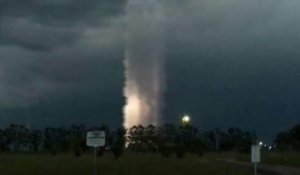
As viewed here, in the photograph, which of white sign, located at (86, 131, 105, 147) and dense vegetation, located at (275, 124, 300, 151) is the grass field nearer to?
white sign, located at (86, 131, 105, 147)

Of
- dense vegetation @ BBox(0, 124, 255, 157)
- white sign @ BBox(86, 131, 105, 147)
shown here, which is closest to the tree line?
dense vegetation @ BBox(0, 124, 255, 157)

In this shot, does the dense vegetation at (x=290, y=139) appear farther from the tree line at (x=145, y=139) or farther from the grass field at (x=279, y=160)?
the grass field at (x=279, y=160)

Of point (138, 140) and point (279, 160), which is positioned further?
point (138, 140)

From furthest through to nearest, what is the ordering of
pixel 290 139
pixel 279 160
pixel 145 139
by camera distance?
pixel 290 139
pixel 145 139
pixel 279 160

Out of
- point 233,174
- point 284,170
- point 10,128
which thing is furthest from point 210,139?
point 233,174

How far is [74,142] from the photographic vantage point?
343 feet

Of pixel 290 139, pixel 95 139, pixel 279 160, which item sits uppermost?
pixel 290 139

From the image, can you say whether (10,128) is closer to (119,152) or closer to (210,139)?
(210,139)

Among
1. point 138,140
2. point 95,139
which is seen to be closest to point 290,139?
point 138,140

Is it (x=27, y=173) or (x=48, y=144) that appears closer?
(x=27, y=173)

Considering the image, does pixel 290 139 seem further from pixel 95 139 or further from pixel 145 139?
pixel 95 139

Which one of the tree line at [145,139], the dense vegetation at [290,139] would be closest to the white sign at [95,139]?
the tree line at [145,139]

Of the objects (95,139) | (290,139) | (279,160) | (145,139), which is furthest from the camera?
(290,139)

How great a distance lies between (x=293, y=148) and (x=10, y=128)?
6439 cm
